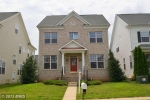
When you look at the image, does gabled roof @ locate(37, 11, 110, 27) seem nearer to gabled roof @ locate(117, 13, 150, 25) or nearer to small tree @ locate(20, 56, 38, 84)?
gabled roof @ locate(117, 13, 150, 25)

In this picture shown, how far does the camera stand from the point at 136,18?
941 inches

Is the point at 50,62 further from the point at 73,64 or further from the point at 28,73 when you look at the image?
the point at 28,73

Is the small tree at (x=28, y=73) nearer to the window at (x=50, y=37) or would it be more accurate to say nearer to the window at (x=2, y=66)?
the window at (x=2, y=66)

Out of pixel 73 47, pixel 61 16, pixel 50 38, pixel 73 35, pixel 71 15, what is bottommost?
pixel 73 47

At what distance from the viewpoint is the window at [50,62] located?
21891 mm

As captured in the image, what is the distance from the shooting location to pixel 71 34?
74.1 ft

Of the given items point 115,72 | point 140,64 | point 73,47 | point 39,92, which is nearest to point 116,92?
point 39,92

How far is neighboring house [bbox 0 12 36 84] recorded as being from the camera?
68.2 ft

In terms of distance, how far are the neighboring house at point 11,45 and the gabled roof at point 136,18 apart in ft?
49.3

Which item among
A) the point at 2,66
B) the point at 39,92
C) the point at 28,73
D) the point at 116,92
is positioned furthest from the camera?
the point at 2,66

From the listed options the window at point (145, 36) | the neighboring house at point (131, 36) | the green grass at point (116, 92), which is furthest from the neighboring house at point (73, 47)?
the green grass at point (116, 92)

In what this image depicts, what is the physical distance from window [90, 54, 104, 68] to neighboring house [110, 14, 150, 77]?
365 centimetres

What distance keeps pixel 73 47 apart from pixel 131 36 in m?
7.40

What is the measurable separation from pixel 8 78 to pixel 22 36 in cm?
778
